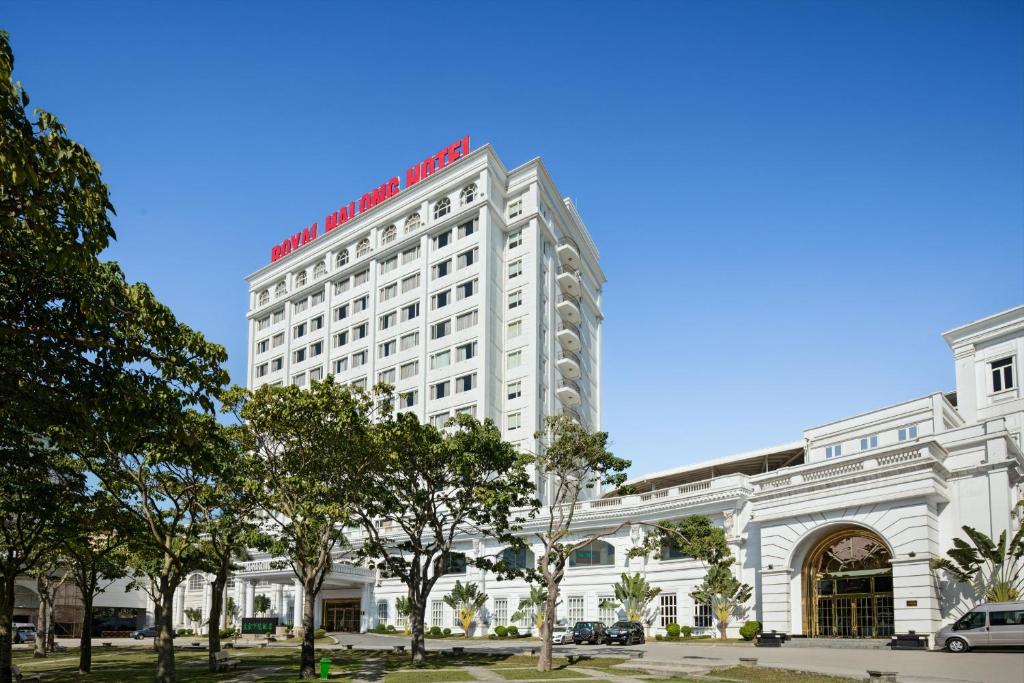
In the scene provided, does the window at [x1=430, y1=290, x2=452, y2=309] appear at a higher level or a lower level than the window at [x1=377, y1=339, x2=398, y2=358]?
higher

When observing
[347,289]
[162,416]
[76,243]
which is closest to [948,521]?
[162,416]

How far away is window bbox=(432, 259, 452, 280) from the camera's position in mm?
79750

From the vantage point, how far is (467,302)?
76562 mm

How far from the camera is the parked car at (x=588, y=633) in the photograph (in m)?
46.4

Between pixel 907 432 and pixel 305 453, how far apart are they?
3606cm

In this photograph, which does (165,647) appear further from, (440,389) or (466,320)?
→ (466,320)

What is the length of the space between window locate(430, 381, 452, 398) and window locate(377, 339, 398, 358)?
7470mm

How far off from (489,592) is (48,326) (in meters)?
50.8

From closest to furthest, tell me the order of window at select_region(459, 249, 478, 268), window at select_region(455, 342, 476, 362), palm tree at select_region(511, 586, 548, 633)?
palm tree at select_region(511, 586, 548, 633)
window at select_region(455, 342, 476, 362)
window at select_region(459, 249, 478, 268)

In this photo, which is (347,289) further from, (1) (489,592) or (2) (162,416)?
(2) (162,416)

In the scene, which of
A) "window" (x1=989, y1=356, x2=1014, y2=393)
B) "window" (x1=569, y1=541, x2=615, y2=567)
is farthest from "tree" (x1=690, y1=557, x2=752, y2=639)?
"window" (x1=989, y1=356, x2=1014, y2=393)

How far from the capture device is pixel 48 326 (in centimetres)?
1524

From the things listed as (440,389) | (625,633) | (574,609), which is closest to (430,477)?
(625,633)

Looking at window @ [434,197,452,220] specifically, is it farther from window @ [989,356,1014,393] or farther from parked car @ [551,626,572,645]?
window @ [989,356,1014,393]
